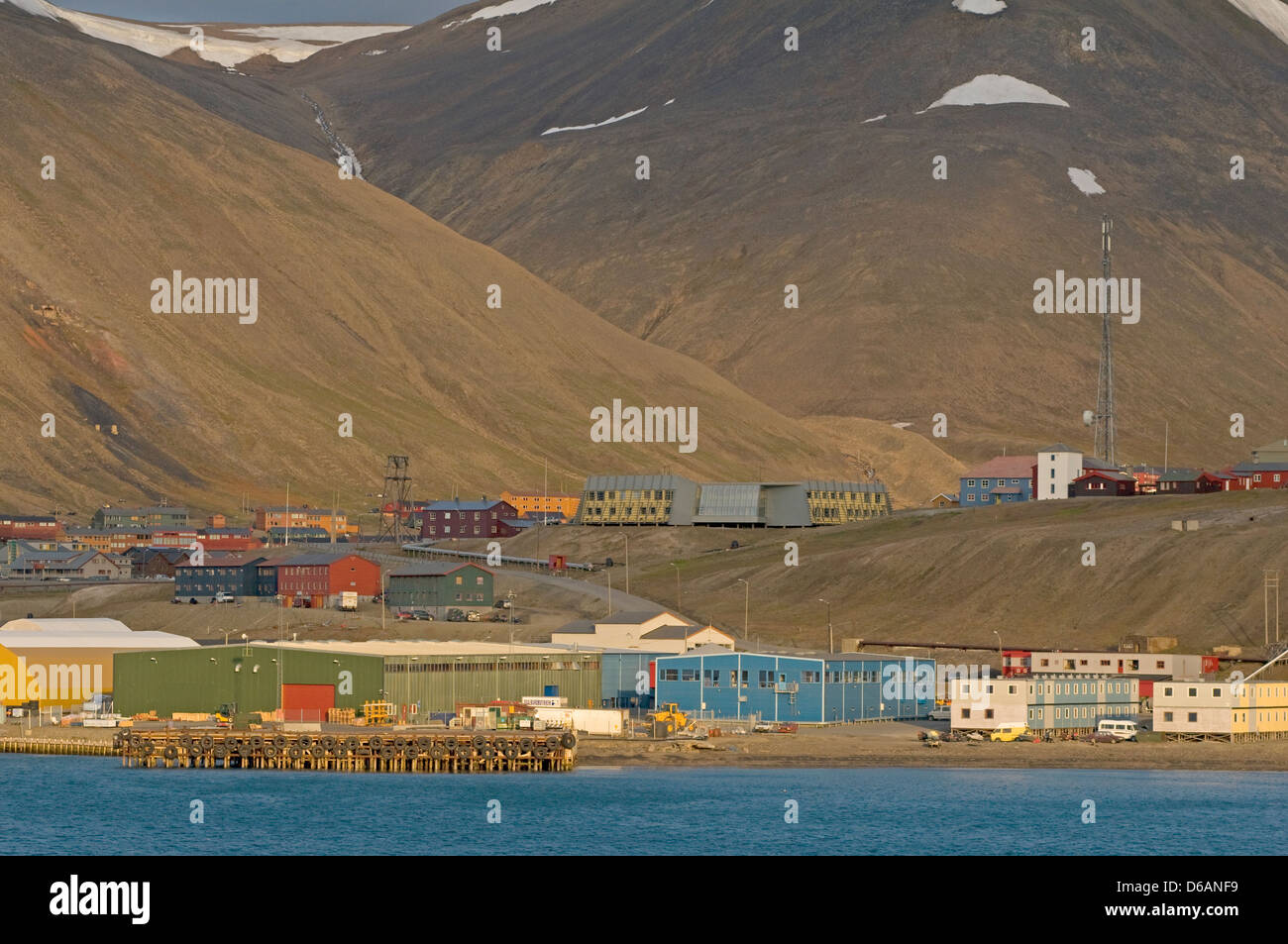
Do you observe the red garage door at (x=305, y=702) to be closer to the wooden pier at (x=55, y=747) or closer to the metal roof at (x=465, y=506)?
the wooden pier at (x=55, y=747)

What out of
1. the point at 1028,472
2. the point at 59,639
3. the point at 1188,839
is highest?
the point at 1028,472

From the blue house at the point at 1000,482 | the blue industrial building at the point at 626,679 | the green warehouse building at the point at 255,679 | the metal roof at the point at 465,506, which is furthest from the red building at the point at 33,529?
the blue industrial building at the point at 626,679

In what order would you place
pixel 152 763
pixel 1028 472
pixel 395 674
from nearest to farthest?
pixel 152 763, pixel 395 674, pixel 1028 472

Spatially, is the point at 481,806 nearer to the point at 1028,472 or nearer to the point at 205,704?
the point at 205,704

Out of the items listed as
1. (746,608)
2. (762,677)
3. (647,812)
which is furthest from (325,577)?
(647,812)

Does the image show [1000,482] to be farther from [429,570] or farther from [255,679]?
[255,679]
